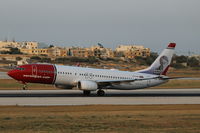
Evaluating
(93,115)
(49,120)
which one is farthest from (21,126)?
(93,115)

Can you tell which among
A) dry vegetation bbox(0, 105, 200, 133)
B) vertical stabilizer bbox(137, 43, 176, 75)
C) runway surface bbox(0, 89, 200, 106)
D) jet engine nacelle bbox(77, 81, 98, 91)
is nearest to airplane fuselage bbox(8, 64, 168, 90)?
jet engine nacelle bbox(77, 81, 98, 91)

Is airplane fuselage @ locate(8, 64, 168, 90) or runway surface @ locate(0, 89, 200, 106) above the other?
airplane fuselage @ locate(8, 64, 168, 90)

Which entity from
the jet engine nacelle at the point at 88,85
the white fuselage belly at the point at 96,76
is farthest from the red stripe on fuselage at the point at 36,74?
the jet engine nacelle at the point at 88,85

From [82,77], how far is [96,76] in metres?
1.71

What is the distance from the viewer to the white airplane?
49.2m

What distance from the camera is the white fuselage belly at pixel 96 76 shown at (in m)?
49.9

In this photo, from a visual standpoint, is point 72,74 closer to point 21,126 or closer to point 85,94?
point 85,94

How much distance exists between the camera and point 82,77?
50469mm

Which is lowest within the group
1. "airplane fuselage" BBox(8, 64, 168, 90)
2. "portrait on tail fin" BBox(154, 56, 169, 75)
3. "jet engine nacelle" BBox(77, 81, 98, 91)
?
"jet engine nacelle" BBox(77, 81, 98, 91)

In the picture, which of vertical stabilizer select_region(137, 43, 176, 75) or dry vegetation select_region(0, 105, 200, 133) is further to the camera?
vertical stabilizer select_region(137, 43, 176, 75)

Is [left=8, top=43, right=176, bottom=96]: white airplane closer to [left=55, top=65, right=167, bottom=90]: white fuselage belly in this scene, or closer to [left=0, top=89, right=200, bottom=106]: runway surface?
[left=55, top=65, right=167, bottom=90]: white fuselage belly

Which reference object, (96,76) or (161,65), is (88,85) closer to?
(96,76)

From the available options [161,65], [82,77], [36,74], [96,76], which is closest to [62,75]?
[82,77]

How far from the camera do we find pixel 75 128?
2475 cm
